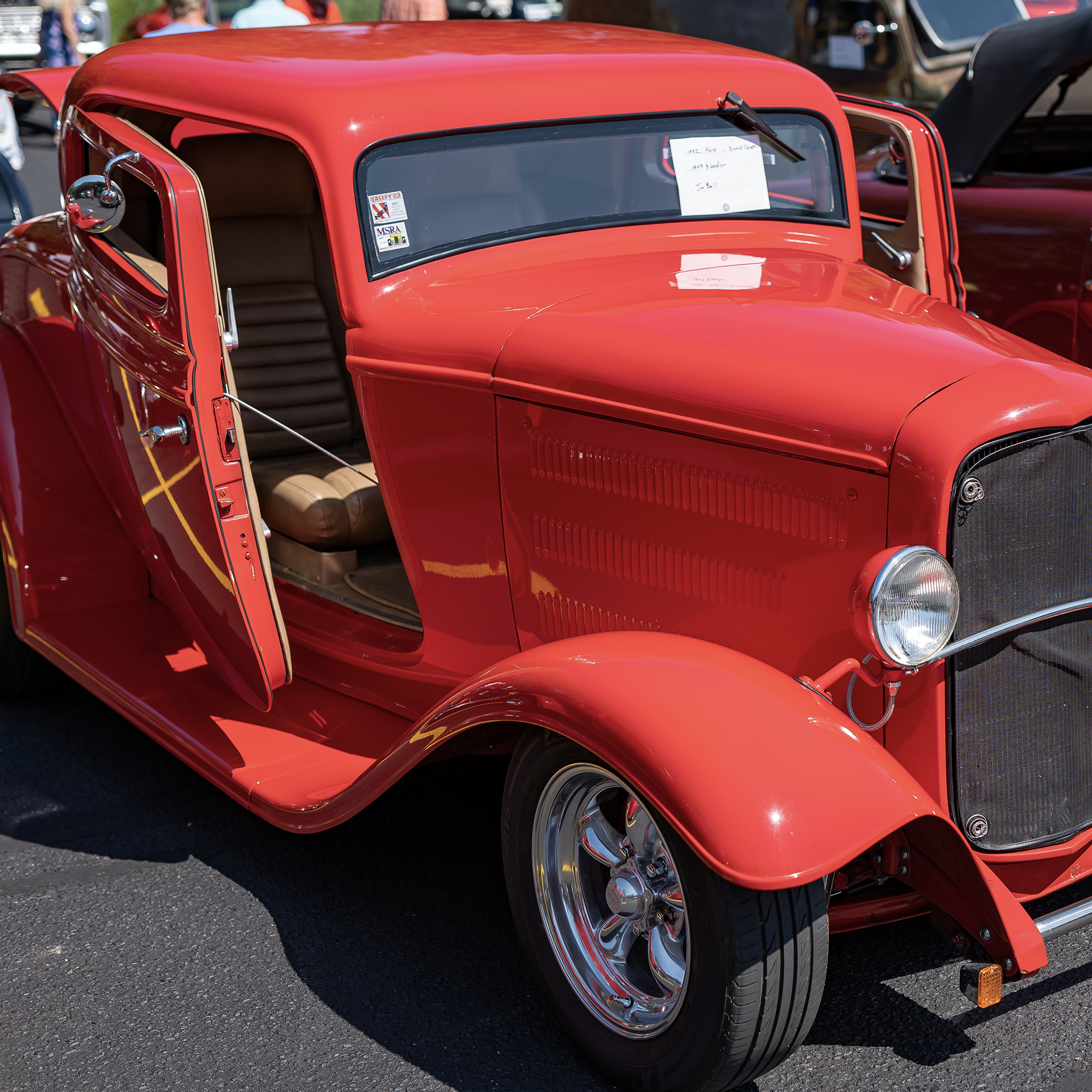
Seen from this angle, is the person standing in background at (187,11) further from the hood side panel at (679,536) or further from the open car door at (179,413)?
the hood side panel at (679,536)

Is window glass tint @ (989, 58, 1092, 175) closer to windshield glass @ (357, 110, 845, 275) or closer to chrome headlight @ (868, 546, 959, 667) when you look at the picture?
windshield glass @ (357, 110, 845, 275)

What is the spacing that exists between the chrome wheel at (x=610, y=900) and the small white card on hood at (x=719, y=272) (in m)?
1.08

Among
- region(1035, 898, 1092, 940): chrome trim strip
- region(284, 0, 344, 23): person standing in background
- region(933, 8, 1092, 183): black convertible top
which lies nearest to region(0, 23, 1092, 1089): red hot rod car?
region(1035, 898, 1092, 940): chrome trim strip

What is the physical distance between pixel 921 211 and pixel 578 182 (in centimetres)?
98

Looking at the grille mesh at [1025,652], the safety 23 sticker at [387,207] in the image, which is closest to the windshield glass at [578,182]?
the safety 23 sticker at [387,207]

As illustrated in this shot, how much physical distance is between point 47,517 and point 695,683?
233 cm

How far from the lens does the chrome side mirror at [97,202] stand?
272 cm

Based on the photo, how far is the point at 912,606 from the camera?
2043mm

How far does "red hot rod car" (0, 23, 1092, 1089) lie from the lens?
2.11m

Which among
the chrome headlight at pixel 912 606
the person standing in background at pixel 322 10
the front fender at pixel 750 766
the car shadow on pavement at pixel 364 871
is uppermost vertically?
the person standing in background at pixel 322 10

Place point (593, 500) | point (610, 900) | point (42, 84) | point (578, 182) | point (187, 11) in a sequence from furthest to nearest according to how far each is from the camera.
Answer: point (187, 11), point (42, 84), point (578, 182), point (593, 500), point (610, 900)

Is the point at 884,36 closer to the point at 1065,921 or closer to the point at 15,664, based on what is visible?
the point at 15,664

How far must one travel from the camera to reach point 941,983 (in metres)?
2.62

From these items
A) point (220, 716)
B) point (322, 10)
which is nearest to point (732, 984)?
point (220, 716)
